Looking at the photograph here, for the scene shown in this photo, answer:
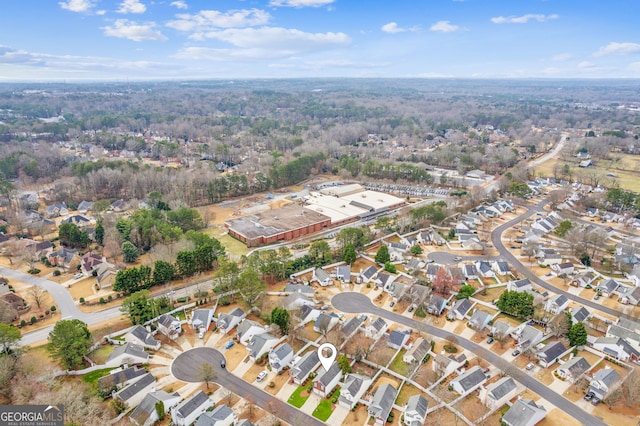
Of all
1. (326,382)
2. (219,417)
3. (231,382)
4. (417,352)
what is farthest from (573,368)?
(219,417)

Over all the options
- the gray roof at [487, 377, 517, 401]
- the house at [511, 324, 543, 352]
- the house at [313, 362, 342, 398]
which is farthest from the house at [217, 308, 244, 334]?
the house at [511, 324, 543, 352]

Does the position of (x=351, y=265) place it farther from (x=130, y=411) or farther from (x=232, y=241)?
(x=130, y=411)

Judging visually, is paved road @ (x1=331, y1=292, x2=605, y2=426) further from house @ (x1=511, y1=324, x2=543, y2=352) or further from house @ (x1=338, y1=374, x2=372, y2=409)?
house @ (x1=338, y1=374, x2=372, y2=409)

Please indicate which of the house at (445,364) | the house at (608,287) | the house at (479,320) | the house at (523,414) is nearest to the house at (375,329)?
the house at (445,364)

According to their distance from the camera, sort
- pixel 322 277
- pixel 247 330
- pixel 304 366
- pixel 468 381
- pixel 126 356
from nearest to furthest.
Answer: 1. pixel 468 381
2. pixel 304 366
3. pixel 126 356
4. pixel 247 330
5. pixel 322 277

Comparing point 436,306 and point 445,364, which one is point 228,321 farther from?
point 436,306

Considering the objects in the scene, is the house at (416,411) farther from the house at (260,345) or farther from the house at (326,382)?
the house at (260,345)
